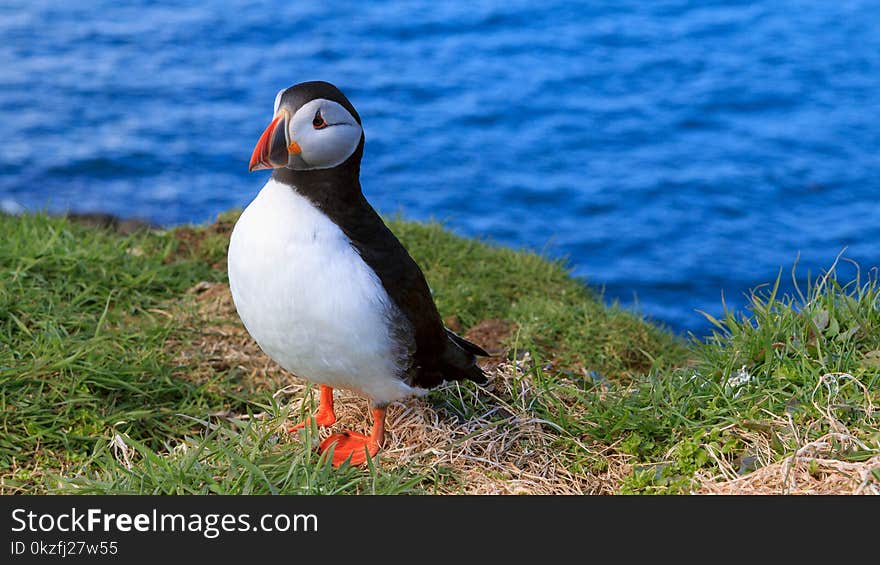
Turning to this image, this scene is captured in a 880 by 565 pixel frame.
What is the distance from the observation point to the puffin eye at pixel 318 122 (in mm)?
3312

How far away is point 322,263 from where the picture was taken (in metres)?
3.36

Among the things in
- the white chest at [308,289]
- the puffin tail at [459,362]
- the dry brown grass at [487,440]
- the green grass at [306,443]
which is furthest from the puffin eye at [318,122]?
the dry brown grass at [487,440]

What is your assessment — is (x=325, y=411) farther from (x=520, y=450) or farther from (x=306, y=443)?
(x=520, y=450)

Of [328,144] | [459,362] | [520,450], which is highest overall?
[328,144]

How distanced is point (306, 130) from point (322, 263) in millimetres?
445

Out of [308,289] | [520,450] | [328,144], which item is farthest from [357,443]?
[328,144]

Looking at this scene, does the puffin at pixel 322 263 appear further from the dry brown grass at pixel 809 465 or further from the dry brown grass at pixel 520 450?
the dry brown grass at pixel 809 465

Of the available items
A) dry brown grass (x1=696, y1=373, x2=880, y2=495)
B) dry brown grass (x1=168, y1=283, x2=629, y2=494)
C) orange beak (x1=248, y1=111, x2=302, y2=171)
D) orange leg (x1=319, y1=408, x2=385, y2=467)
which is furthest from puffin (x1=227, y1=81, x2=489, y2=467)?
dry brown grass (x1=696, y1=373, x2=880, y2=495)

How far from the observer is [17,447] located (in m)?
4.21

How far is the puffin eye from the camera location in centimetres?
331

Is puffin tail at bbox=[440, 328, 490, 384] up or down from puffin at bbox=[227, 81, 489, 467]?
down

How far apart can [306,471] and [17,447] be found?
1.55 meters

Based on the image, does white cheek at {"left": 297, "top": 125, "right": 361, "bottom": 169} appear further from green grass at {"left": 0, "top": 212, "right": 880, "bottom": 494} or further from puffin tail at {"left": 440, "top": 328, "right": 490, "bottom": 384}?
green grass at {"left": 0, "top": 212, "right": 880, "bottom": 494}
